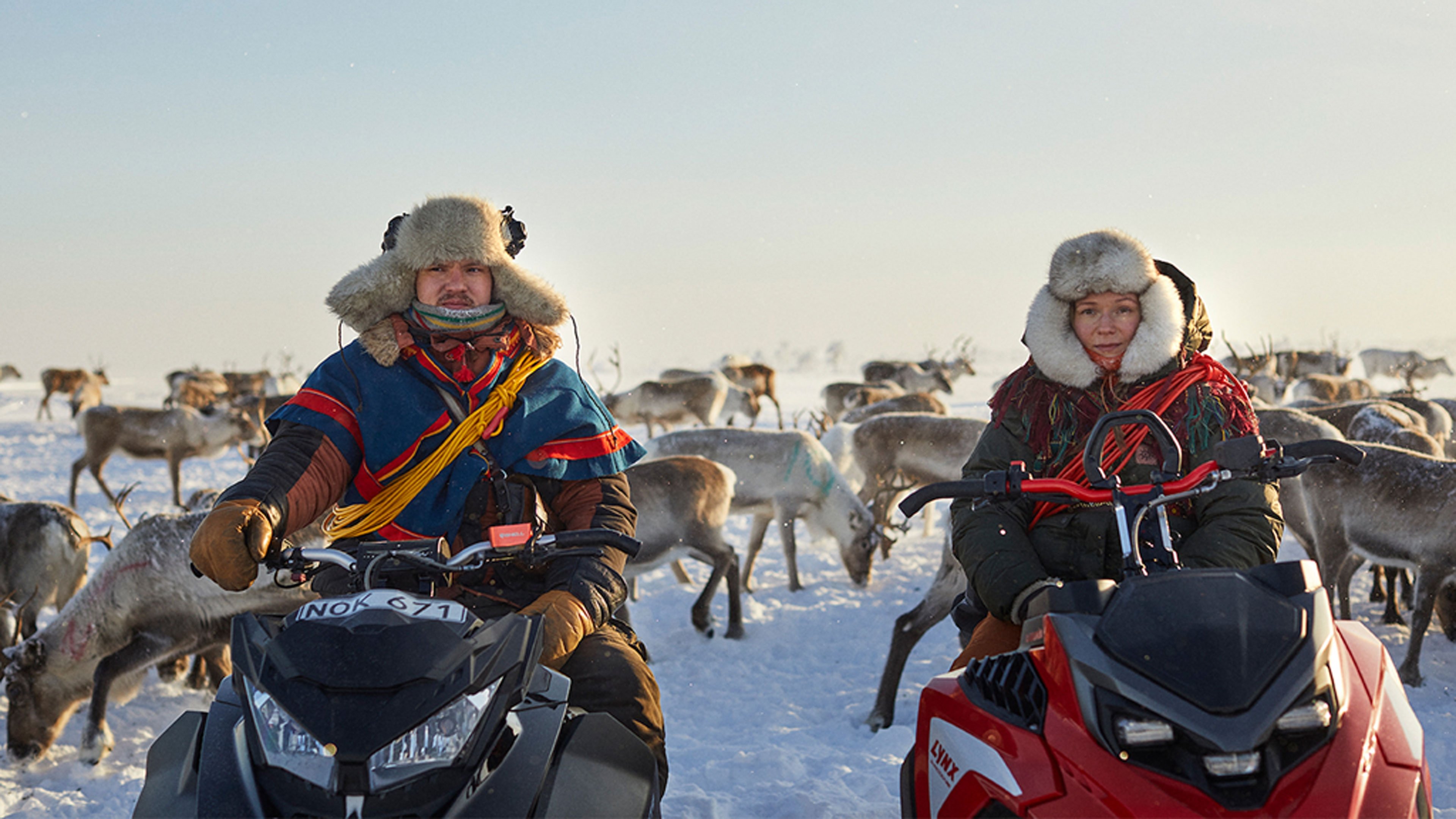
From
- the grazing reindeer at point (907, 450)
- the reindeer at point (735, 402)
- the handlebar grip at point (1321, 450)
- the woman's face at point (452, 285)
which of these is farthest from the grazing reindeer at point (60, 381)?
the handlebar grip at point (1321, 450)

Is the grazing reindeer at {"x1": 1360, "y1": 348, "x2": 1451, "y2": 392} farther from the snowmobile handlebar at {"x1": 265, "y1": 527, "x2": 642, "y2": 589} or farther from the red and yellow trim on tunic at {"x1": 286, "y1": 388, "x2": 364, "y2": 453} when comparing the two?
the snowmobile handlebar at {"x1": 265, "y1": 527, "x2": 642, "y2": 589}

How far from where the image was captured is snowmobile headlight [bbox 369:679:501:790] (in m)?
1.50

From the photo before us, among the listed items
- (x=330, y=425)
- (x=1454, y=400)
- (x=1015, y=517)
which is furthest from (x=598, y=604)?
(x=1454, y=400)

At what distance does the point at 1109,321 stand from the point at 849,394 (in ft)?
68.0

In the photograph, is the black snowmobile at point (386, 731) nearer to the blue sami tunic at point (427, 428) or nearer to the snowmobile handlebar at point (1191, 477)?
the snowmobile handlebar at point (1191, 477)

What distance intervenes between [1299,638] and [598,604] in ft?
4.91

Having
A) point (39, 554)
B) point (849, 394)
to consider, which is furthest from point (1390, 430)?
point (849, 394)

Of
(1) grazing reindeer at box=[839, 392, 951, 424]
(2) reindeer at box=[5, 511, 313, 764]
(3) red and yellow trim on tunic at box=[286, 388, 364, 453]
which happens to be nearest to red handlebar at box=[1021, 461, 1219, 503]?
(3) red and yellow trim on tunic at box=[286, 388, 364, 453]

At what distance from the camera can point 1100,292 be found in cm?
311

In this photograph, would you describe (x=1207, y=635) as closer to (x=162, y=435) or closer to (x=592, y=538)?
(x=592, y=538)

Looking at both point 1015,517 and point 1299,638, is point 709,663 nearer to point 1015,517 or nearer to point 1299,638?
point 1015,517

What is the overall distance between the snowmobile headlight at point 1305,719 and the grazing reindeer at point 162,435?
16.9 m

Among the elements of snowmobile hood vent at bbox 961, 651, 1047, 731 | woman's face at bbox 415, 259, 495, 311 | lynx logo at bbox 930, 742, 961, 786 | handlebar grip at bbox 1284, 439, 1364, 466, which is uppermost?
woman's face at bbox 415, 259, 495, 311

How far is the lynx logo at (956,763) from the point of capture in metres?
1.87
